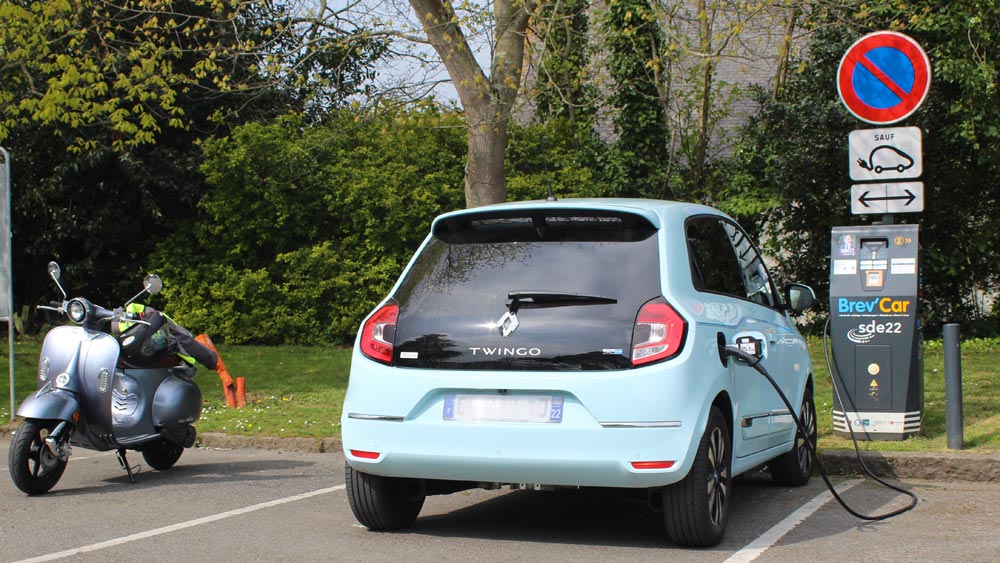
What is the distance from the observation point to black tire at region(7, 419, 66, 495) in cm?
737

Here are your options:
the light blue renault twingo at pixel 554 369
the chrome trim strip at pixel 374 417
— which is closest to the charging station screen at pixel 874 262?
the light blue renault twingo at pixel 554 369

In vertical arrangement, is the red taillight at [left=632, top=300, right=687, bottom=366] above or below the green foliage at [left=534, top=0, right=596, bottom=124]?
below

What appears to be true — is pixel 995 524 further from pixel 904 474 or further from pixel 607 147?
pixel 607 147

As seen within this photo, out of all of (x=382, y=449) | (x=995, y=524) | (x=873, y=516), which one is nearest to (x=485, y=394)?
(x=382, y=449)

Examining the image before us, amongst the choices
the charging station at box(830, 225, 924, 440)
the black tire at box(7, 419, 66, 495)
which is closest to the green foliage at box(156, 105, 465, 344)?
the charging station at box(830, 225, 924, 440)

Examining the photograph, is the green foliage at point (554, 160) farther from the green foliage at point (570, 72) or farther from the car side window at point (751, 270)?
the car side window at point (751, 270)

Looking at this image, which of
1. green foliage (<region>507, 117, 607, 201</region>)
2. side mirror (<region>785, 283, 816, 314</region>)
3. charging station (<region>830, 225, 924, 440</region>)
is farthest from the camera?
green foliage (<region>507, 117, 607, 201</region>)

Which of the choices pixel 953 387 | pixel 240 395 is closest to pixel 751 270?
pixel 953 387

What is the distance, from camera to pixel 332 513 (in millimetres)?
6832

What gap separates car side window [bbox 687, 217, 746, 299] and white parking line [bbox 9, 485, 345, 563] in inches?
114

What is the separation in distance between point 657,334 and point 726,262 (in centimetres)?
150

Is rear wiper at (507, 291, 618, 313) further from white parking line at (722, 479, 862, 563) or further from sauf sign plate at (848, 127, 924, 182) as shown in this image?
sauf sign plate at (848, 127, 924, 182)

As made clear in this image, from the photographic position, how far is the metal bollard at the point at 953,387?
315 inches

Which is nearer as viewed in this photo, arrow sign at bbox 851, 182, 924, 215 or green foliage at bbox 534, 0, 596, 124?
arrow sign at bbox 851, 182, 924, 215
